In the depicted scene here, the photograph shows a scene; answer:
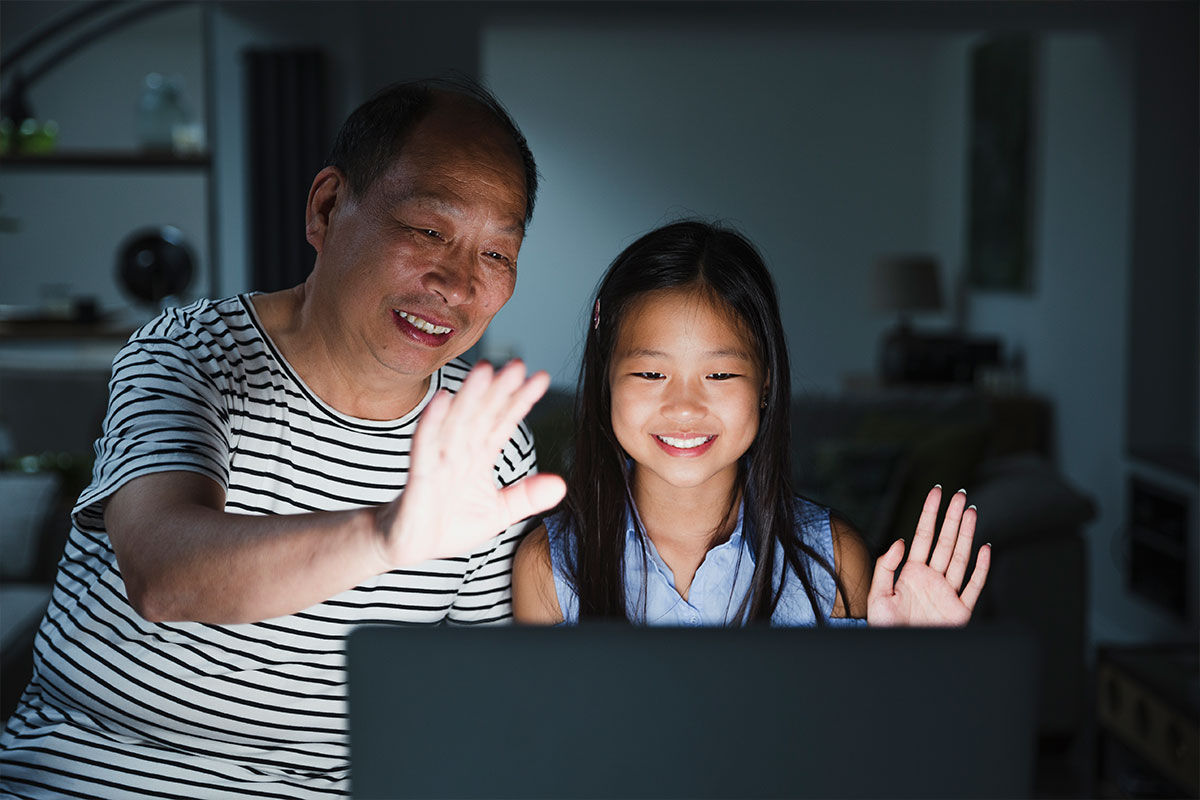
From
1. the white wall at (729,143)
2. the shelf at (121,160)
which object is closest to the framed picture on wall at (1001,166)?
the white wall at (729,143)

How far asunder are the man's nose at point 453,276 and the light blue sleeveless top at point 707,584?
0.30 metres

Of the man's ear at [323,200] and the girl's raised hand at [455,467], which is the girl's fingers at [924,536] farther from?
the man's ear at [323,200]

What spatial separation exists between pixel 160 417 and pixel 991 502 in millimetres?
2246

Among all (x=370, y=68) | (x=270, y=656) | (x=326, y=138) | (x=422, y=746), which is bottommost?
(x=270, y=656)

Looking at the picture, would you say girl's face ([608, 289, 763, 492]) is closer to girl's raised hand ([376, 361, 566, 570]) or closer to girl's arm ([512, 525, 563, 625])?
girl's arm ([512, 525, 563, 625])

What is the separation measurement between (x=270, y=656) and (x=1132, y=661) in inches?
78.1

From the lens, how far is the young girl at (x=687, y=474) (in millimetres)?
1023

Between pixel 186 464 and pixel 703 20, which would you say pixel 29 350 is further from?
pixel 186 464

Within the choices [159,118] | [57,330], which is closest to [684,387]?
[159,118]

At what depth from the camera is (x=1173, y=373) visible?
11.3 feet

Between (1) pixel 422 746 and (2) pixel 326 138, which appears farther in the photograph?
(2) pixel 326 138

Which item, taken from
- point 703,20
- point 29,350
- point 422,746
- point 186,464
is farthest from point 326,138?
point 422,746

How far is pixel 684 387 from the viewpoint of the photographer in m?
1.01

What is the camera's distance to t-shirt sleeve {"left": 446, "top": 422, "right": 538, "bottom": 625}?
1101 mm
